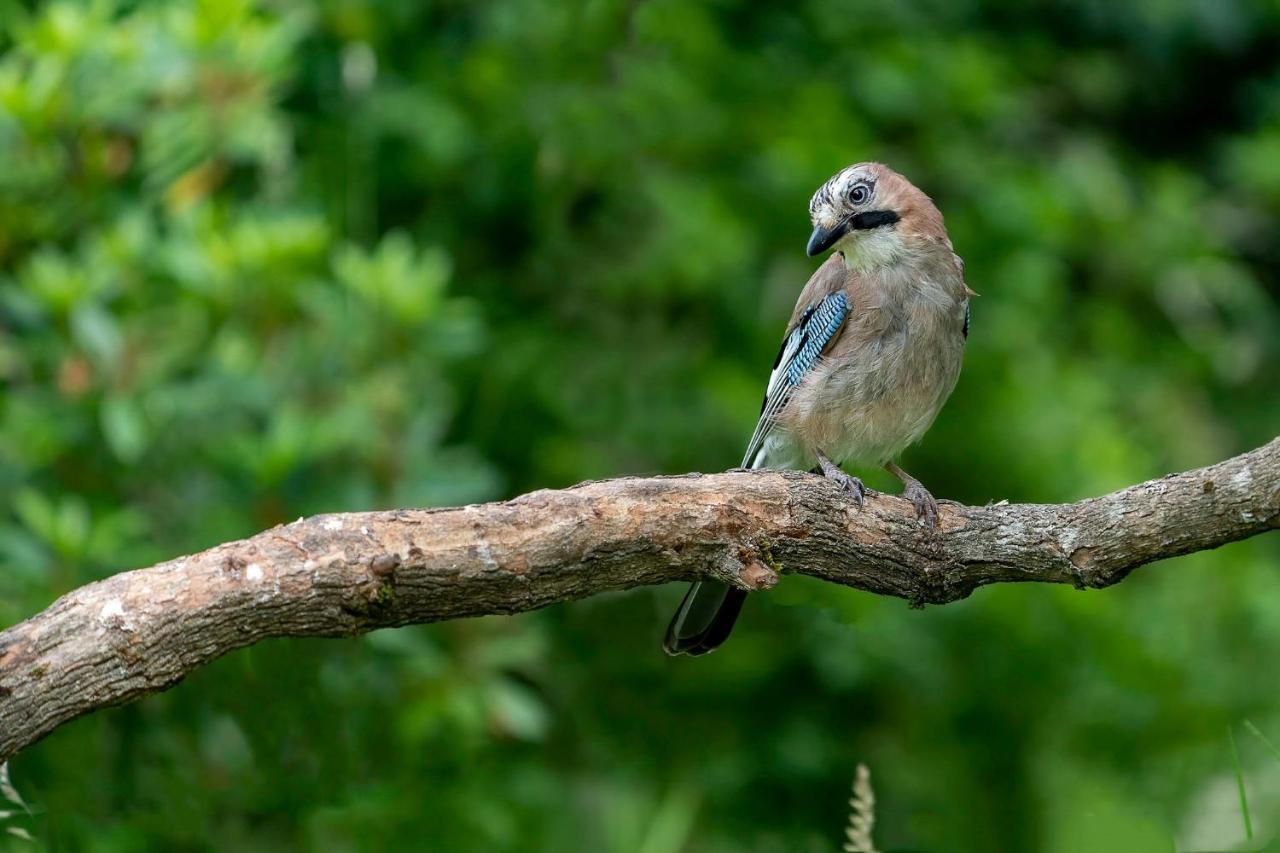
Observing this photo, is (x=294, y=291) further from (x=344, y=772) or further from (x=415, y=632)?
(x=344, y=772)

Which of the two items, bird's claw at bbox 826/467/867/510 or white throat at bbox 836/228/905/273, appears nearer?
bird's claw at bbox 826/467/867/510

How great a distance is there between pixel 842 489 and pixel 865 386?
0.80m

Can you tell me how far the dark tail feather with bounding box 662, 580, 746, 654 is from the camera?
4.10 m

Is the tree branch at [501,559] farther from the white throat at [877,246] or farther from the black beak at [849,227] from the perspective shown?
the white throat at [877,246]

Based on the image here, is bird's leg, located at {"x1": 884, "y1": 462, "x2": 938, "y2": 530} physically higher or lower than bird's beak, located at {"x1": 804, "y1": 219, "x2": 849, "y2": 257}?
lower

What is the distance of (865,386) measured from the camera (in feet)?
14.0

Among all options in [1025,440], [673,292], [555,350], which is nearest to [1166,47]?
[1025,440]

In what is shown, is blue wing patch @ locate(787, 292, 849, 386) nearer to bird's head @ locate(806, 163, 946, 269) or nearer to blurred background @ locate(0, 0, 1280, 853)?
bird's head @ locate(806, 163, 946, 269)

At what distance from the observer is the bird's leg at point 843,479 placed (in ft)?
11.8

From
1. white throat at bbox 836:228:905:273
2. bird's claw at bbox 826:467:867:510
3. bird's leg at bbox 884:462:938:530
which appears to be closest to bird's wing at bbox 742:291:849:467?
white throat at bbox 836:228:905:273

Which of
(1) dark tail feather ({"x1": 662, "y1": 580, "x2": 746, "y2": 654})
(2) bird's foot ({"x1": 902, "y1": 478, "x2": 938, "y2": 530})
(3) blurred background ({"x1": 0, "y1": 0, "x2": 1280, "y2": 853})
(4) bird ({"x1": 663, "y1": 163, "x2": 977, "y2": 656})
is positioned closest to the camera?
(2) bird's foot ({"x1": 902, "y1": 478, "x2": 938, "y2": 530})

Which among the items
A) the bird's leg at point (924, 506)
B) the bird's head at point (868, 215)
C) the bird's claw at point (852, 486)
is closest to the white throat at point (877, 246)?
the bird's head at point (868, 215)

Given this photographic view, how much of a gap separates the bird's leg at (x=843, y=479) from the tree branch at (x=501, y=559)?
0.46 feet

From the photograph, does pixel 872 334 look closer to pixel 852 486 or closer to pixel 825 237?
pixel 825 237
